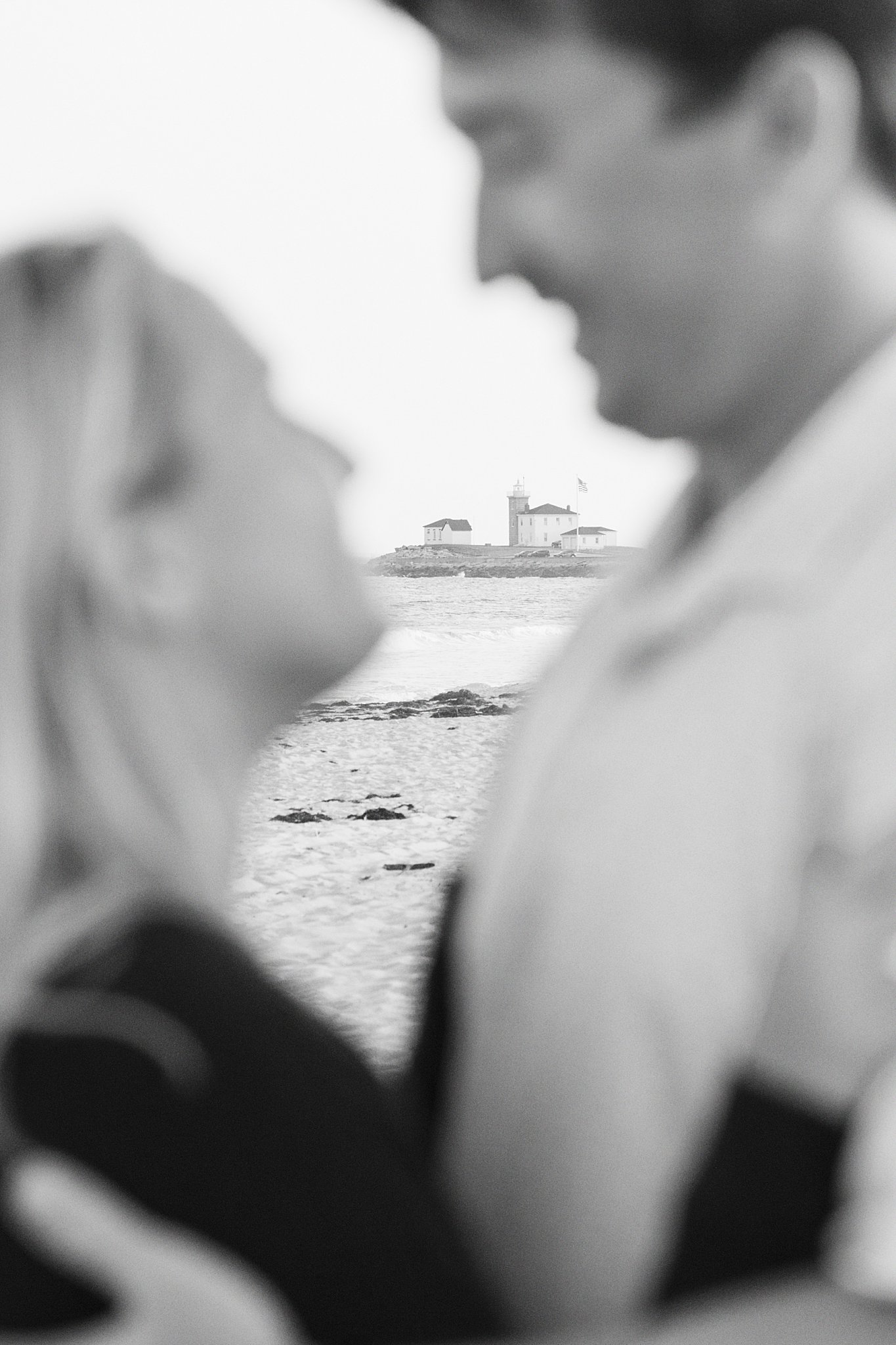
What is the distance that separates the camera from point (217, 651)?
2.82 feet

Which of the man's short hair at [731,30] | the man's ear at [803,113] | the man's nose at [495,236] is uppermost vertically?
the man's short hair at [731,30]

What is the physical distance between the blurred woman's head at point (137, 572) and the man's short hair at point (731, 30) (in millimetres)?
271

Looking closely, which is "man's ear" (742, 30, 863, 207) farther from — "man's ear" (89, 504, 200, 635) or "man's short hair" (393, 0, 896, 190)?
"man's ear" (89, 504, 200, 635)

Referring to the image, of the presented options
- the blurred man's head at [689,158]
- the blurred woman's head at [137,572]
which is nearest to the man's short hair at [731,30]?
the blurred man's head at [689,158]

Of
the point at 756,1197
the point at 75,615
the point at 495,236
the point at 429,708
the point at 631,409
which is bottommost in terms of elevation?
the point at 429,708

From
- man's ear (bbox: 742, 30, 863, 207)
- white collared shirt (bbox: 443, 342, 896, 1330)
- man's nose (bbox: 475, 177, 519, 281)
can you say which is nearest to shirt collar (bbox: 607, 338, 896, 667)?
white collared shirt (bbox: 443, 342, 896, 1330)

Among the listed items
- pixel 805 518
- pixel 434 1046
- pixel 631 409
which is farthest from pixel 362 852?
pixel 805 518

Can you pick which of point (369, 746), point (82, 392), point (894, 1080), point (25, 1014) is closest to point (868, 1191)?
point (894, 1080)

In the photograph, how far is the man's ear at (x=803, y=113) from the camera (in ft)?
2.55

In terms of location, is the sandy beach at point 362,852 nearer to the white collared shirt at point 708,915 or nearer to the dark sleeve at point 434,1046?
the dark sleeve at point 434,1046

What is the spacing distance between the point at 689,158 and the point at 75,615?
431 mm

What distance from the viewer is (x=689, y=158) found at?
801 millimetres

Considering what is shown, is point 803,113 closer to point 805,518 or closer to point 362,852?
point 805,518

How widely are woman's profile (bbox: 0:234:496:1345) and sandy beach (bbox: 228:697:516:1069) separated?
0.11 metres
